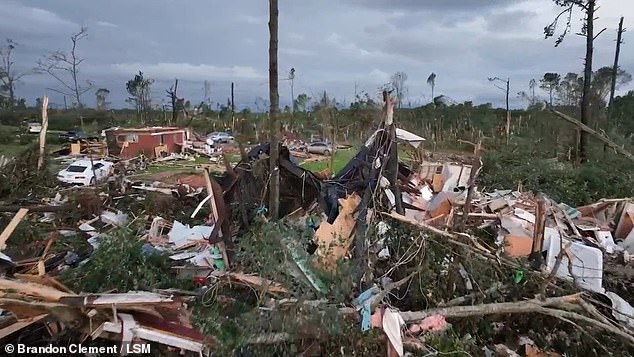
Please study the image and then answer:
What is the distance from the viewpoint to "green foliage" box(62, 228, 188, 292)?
13.4ft

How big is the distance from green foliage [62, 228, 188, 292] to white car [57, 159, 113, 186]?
30.7 ft

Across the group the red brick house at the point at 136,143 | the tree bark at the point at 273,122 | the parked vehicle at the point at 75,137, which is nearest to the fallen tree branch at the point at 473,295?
the tree bark at the point at 273,122

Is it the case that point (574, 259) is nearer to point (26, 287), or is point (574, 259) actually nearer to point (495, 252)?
point (495, 252)

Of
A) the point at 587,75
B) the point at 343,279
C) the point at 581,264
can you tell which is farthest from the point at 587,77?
the point at 343,279

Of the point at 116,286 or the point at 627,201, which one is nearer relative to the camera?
the point at 116,286

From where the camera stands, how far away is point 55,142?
966 inches

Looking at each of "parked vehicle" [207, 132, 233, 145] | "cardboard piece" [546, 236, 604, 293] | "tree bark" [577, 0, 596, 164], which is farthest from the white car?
"tree bark" [577, 0, 596, 164]

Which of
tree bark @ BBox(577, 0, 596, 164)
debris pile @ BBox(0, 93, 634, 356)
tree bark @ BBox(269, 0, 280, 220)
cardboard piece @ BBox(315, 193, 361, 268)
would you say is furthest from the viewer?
tree bark @ BBox(577, 0, 596, 164)

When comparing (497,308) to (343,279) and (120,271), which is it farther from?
(120,271)

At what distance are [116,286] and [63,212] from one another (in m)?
4.16

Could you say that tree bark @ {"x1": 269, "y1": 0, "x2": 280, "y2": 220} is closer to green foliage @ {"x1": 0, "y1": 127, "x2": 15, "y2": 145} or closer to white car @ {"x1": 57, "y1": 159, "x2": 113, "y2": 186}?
white car @ {"x1": 57, "y1": 159, "x2": 113, "y2": 186}

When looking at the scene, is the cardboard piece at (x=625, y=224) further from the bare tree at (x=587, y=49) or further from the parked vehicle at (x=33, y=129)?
the parked vehicle at (x=33, y=129)

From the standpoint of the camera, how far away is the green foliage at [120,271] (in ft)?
13.4

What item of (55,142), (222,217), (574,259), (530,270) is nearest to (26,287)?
(222,217)
